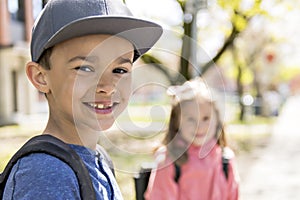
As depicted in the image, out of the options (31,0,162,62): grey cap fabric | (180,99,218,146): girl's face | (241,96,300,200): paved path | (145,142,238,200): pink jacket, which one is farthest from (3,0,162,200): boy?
(241,96,300,200): paved path

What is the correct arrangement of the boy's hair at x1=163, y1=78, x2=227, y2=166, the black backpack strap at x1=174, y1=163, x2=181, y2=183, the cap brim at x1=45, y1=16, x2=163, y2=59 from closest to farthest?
the cap brim at x1=45, y1=16, x2=163, y2=59 < the boy's hair at x1=163, y1=78, x2=227, y2=166 < the black backpack strap at x1=174, y1=163, x2=181, y2=183

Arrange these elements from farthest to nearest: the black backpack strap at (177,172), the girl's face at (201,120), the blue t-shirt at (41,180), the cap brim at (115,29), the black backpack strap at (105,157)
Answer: the black backpack strap at (177,172) < the girl's face at (201,120) < the black backpack strap at (105,157) < the cap brim at (115,29) < the blue t-shirt at (41,180)

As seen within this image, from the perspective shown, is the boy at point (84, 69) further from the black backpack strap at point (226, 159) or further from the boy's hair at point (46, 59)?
the black backpack strap at point (226, 159)

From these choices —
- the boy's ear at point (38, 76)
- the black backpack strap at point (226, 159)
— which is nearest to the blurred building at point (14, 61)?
the black backpack strap at point (226, 159)

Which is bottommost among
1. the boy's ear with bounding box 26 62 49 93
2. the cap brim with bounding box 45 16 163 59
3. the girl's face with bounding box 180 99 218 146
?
the girl's face with bounding box 180 99 218 146

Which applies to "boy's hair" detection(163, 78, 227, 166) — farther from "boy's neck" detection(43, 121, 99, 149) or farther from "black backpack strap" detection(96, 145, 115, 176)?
"boy's neck" detection(43, 121, 99, 149)

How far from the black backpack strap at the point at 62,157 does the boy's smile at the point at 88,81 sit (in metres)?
0.11

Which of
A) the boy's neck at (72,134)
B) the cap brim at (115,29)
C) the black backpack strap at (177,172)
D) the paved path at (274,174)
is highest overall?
the cap brim at (115,29)

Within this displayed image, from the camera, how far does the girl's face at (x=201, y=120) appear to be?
8.62 feet

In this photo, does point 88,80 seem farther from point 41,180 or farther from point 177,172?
point 177,172

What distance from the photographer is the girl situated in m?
2.91

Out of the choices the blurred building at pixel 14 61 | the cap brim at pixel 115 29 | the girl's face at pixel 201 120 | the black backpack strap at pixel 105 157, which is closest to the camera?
the cap brim at pixel 115 29

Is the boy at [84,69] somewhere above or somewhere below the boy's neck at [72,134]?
above

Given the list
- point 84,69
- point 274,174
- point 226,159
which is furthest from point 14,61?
point 84,69
